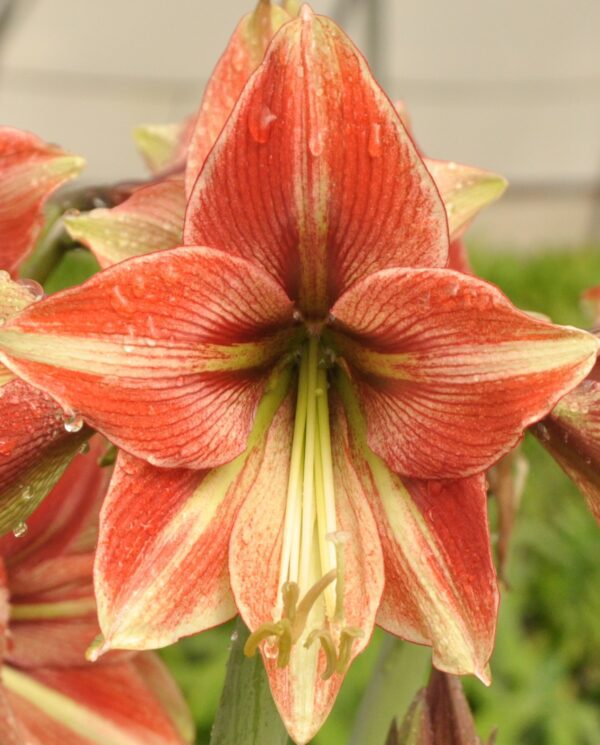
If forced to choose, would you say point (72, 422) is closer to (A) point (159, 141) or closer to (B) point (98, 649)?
(B) point (98, 649)

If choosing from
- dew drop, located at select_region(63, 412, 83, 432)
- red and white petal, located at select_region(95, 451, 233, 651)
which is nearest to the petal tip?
red and white petal, located at select_region(95, 451, 233, 651)

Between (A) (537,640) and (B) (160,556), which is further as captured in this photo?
(A) (537,640)

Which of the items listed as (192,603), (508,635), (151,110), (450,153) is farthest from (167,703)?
(450,153)

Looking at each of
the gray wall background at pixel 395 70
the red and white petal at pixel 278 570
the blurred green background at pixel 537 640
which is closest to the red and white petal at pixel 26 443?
the red and white petal at pixel 278 570

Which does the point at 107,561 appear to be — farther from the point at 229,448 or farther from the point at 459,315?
the point at 459,315

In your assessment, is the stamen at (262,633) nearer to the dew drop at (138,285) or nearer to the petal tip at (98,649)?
the petal tip at (98,649)

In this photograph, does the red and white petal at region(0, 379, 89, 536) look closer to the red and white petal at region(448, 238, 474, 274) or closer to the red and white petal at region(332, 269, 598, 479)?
the red and white petal at region(332, 269, 598, 479)

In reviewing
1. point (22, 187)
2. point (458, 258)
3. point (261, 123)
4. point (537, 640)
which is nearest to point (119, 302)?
point (261, 123)
